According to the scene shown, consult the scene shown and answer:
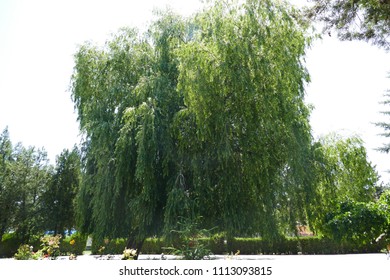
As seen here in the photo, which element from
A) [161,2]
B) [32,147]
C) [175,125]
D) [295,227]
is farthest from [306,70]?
[32,147]

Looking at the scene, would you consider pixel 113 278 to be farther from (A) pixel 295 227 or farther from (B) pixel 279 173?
(A) pixel 295 227

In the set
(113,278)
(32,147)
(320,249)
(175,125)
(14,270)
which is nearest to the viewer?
(113,278)

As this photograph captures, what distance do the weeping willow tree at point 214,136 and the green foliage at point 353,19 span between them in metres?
1.76

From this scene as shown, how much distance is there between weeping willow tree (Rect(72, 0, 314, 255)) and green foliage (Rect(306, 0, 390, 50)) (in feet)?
5.78

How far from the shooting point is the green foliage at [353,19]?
522 centimetres

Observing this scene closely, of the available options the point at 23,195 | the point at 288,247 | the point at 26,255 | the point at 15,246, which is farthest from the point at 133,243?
the point at 23,195

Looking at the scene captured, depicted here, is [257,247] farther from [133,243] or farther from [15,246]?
[15,246]

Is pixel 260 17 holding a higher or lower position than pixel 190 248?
higher

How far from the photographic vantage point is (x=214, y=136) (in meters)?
8.41

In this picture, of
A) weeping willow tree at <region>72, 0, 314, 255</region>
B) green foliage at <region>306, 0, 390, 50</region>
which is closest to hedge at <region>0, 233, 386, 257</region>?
weeping willow tree at <region>72, 0, 314, 255</region>

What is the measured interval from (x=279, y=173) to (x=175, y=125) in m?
3.30

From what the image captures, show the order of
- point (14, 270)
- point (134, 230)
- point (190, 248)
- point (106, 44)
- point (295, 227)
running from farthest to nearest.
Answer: point (106, 44) < point (295, 227) < point (134, 230) < point (190, 248) < point (14, 270)

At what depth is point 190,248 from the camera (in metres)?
4.79

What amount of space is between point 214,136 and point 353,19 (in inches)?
166
